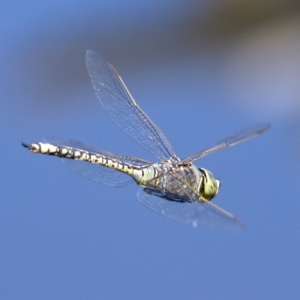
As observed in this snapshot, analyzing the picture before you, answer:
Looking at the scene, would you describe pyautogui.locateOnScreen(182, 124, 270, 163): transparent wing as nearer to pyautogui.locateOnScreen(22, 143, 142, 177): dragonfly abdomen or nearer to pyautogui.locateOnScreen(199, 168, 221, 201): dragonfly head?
pyautogui.locateOnScreen(199, 168, 221, 201): dragonfly head

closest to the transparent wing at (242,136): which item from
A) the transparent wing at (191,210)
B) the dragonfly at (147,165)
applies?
the dragonfly at (147,165)

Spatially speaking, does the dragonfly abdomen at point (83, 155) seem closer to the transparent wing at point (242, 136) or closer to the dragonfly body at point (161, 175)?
the dragonfly body at point (161, 175)

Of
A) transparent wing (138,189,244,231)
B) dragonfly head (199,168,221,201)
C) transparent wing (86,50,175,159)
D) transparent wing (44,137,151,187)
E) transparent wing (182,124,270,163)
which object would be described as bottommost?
transparent wing (138,189,244,231)

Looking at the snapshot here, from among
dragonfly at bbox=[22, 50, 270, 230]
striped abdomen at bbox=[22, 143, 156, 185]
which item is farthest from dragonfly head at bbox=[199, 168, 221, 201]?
striped abdomen at bbox=[22, 143, 156, 185]

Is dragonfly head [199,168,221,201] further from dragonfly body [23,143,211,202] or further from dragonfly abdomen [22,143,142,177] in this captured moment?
dragonfly abdomen [22,143,142,177]

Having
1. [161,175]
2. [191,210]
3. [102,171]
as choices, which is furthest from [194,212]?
[102,171]

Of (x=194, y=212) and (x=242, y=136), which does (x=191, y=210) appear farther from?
(x=242, y=136)

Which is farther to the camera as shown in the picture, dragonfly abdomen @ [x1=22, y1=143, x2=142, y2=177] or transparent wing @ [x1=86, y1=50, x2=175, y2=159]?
transparent wing @ [x1=86, y1=50, x2=175, y2=159]

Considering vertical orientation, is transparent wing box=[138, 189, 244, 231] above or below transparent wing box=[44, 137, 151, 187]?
below
